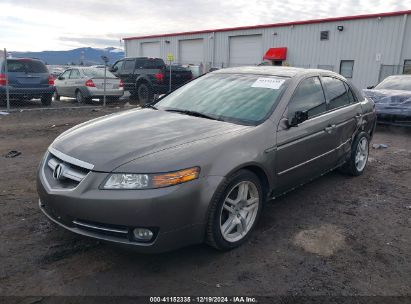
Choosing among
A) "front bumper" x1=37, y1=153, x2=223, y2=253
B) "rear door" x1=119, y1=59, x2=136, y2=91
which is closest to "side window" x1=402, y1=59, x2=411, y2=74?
"rear door" x1=119, y1=59, x2=136, y2=91

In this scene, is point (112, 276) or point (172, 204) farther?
point (112, 276)

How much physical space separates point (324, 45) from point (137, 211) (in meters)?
19.5

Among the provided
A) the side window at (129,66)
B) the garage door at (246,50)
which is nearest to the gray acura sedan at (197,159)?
the side window at (129,66)

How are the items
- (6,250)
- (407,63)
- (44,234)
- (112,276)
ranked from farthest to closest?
(407,63), (44,234), (6,250), (112,276)

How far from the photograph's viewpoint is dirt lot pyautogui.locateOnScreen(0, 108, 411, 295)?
2662 mm

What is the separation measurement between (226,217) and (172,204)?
2.43ft

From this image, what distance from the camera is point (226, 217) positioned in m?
3.16

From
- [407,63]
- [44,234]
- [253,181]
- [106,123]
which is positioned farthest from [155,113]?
[407,63]

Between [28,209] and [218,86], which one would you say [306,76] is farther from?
[28,209]

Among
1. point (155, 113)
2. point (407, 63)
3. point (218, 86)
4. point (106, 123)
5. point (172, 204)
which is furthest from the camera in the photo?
point (407, 63)

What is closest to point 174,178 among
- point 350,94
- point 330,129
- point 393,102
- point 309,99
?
point 309,99

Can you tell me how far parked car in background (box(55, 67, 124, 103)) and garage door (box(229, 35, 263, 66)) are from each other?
11.8 meters

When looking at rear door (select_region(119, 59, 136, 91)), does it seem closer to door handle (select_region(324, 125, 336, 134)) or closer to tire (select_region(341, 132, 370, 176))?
tire (select_region(341, 132, 370, 176))

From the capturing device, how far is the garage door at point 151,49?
3079 centimetres
